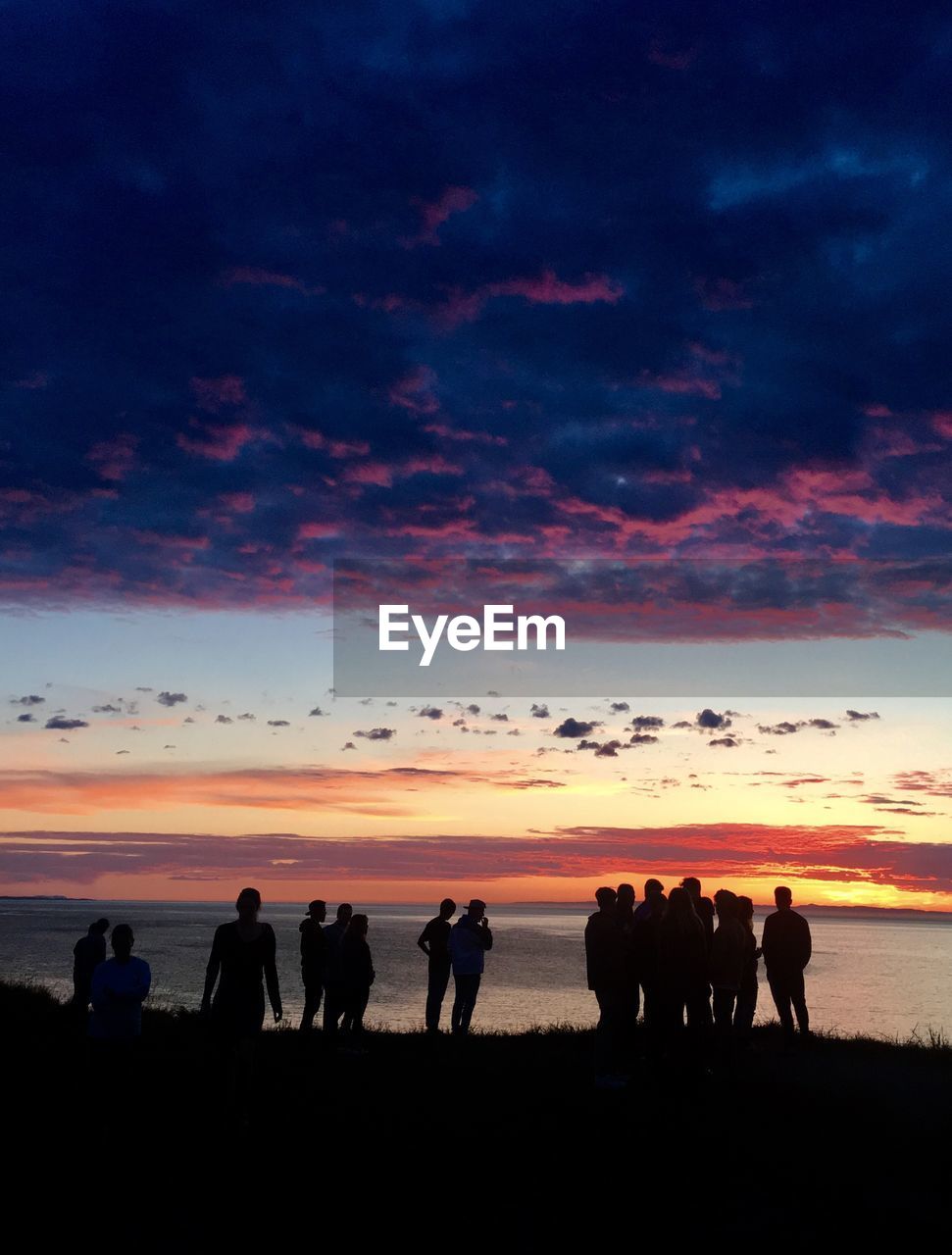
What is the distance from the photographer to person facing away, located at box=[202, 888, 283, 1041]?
389 inches

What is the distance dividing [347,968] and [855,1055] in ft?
24.9

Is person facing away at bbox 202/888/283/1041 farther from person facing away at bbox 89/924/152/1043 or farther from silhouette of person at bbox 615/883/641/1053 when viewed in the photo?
silhouette of person at bbox 615/883/641/1053

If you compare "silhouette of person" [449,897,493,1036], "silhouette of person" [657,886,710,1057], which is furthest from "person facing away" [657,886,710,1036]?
"silhouette of person" [449,897,493,1036]

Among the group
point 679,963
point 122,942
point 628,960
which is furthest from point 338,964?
point 122,942

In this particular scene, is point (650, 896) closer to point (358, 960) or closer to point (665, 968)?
point (665, 968)

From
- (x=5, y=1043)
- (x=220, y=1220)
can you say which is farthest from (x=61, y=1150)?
(x=5, y=1043)

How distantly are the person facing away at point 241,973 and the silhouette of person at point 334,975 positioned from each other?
5448mm

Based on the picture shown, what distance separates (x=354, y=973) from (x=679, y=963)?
17.5ft

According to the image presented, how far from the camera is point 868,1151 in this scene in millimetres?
9570

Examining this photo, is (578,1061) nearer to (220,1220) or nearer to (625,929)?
(625,929)

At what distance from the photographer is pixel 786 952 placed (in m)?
15.9

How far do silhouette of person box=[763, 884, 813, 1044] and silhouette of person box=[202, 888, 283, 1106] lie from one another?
335 inches

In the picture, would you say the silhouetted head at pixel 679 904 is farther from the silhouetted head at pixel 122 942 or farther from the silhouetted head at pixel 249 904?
the silhouetted head at pixel 122 942

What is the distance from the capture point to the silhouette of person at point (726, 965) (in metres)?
13.8
